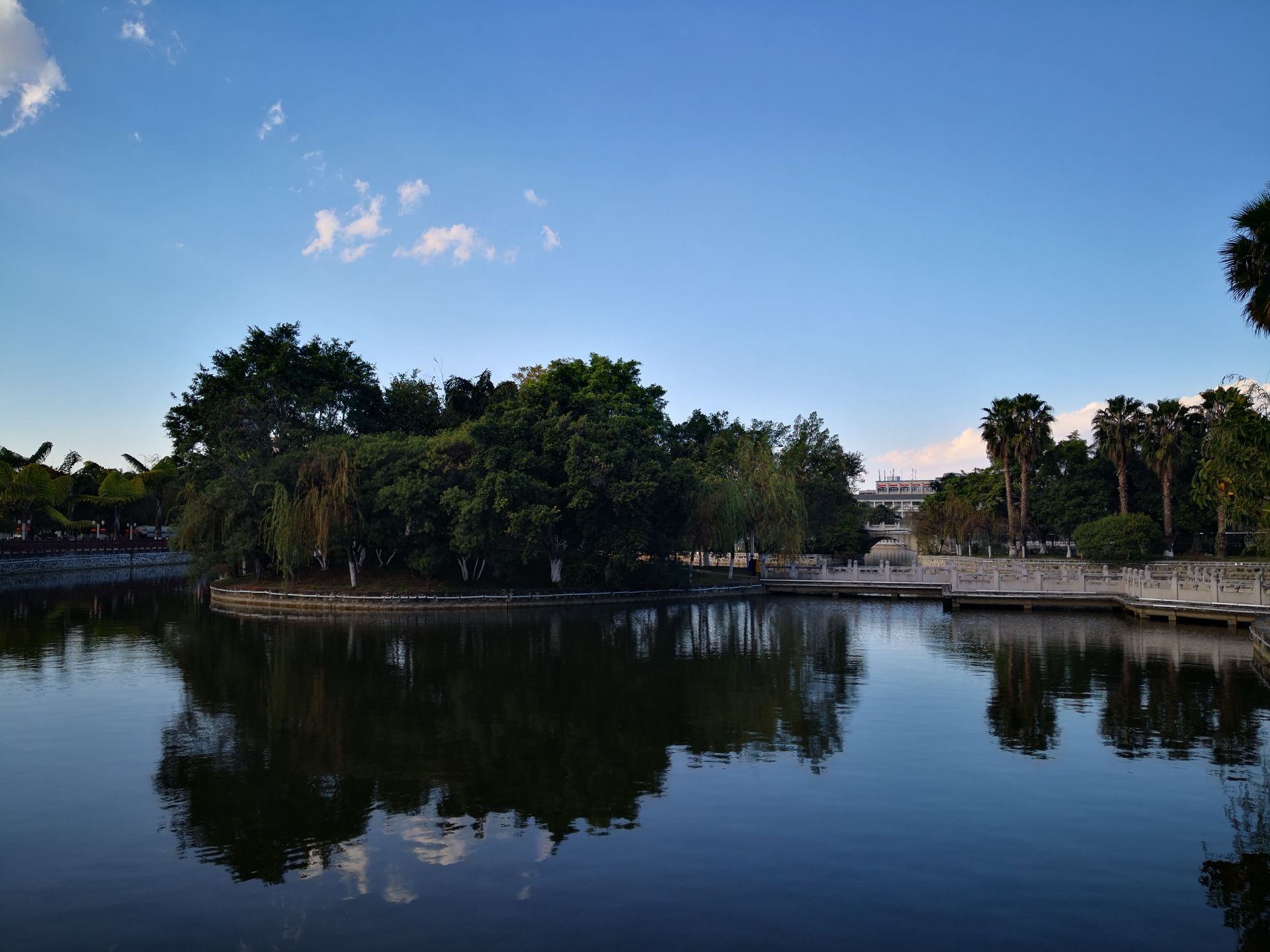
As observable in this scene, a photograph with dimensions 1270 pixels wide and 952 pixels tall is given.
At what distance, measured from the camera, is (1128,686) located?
914 inches

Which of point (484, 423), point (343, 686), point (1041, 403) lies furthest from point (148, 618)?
point (1041, 403)

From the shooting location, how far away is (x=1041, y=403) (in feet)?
218

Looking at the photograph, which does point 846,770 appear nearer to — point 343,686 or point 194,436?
point 343,686

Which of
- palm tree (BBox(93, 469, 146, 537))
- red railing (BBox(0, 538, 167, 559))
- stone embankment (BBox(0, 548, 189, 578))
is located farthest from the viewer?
palm tree (BBox(93, 469, 146, 537))

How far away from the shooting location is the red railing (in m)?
67.2

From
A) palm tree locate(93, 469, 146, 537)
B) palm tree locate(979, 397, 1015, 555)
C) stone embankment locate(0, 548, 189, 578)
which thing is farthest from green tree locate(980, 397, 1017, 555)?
palm tree locate(93, 469, 146, 537)

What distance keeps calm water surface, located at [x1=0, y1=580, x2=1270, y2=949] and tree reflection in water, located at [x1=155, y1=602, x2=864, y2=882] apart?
9 cm

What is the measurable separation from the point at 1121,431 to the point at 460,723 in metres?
59.6

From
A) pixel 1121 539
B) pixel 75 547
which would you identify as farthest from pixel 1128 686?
pixel 75 547

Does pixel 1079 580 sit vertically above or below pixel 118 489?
below

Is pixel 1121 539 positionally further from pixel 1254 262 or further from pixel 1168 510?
pixel 1254 262

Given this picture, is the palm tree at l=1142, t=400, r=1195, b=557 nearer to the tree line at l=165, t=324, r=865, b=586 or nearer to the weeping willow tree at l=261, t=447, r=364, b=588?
the tree line at l=165, t=324, r=865, b=586

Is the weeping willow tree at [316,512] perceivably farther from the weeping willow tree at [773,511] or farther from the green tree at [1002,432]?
the green tree at [1002,432]

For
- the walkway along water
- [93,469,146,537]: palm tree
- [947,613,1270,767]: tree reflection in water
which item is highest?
[93,469,146,537]: palm tree
